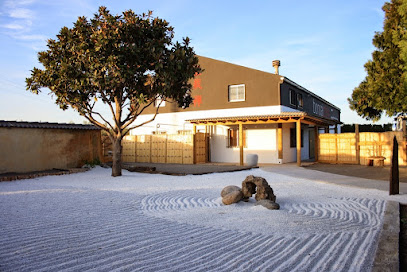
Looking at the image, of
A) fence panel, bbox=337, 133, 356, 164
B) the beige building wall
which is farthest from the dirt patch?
the beige building wall

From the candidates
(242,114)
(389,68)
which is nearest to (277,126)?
(242,114)

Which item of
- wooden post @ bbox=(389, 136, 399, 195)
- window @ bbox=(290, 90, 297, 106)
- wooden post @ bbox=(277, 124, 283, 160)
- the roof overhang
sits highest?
window @ bbox=(290, 90, 297, 106)

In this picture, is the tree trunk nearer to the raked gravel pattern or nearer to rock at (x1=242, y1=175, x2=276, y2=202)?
the raked gravel pattern

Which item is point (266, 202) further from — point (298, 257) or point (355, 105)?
point (355, 105)

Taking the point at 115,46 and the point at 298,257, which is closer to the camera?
the point at 298,257

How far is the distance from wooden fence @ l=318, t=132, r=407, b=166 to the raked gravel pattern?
10709mm

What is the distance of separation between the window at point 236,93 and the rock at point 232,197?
14247 millimetres

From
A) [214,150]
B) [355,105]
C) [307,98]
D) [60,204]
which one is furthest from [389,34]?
[60,204]

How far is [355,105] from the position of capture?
2262 cm

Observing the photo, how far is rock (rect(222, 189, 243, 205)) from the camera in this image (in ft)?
25.1

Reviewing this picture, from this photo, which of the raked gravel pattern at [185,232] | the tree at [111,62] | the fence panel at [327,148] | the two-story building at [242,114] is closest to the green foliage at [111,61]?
the tree at [111,62]

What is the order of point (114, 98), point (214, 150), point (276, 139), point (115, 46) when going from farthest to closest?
point (214, 150)
point (276, 139)
point (114, 98)
point (115, 46)

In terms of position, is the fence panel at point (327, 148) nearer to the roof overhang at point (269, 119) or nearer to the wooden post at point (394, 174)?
the roof overhang at point (269, 119)

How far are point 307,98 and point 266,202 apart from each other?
806 inches
